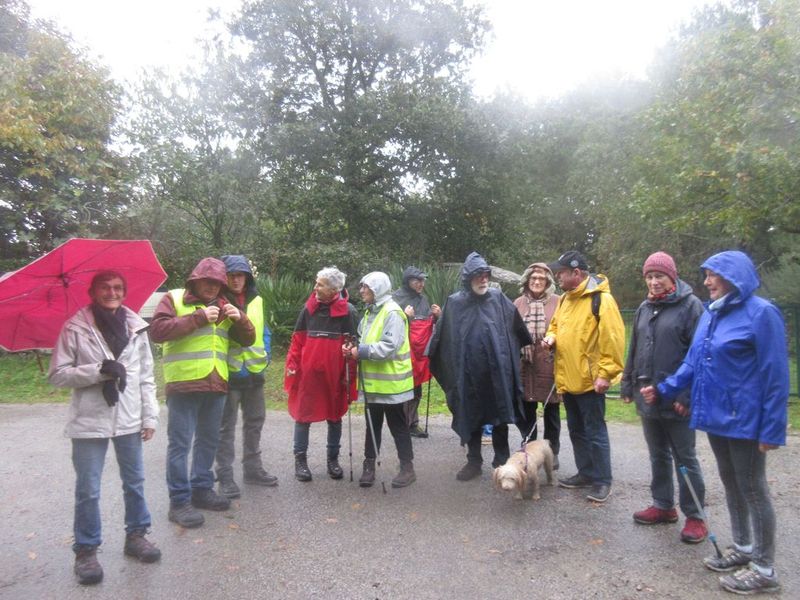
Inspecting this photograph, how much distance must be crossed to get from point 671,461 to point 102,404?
353 centimetres

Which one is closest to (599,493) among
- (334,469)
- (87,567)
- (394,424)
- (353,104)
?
(394,424)

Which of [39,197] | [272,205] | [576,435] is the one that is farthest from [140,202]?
[576,435]

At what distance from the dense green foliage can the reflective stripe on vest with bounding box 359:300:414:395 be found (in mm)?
6533

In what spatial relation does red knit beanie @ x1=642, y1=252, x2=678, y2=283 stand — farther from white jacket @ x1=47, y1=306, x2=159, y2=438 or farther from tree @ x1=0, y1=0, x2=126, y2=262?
tree @ x1=0, y1=0, x2=126, y2=262

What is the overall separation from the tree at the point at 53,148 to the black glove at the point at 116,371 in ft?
27.4

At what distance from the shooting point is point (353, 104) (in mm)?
13680

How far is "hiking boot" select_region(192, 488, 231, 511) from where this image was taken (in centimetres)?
421

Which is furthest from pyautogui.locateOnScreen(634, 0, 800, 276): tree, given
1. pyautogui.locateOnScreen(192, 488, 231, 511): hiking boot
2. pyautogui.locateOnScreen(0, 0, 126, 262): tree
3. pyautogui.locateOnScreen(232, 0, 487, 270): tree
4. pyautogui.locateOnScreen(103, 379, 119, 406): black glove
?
pyautogui.locateOnScreen(0, 0, 126, 262): tree

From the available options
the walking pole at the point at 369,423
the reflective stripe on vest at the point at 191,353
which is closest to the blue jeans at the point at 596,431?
the walking pole at the point at 369,423

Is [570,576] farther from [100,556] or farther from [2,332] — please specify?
[2,332]

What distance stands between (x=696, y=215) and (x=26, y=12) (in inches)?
549

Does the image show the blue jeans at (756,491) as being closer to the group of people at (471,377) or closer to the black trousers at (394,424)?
the group of people at (471,377)

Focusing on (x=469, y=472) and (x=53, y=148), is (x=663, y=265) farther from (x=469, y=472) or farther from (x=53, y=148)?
(x=53, y=148)

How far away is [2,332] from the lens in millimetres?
3160
